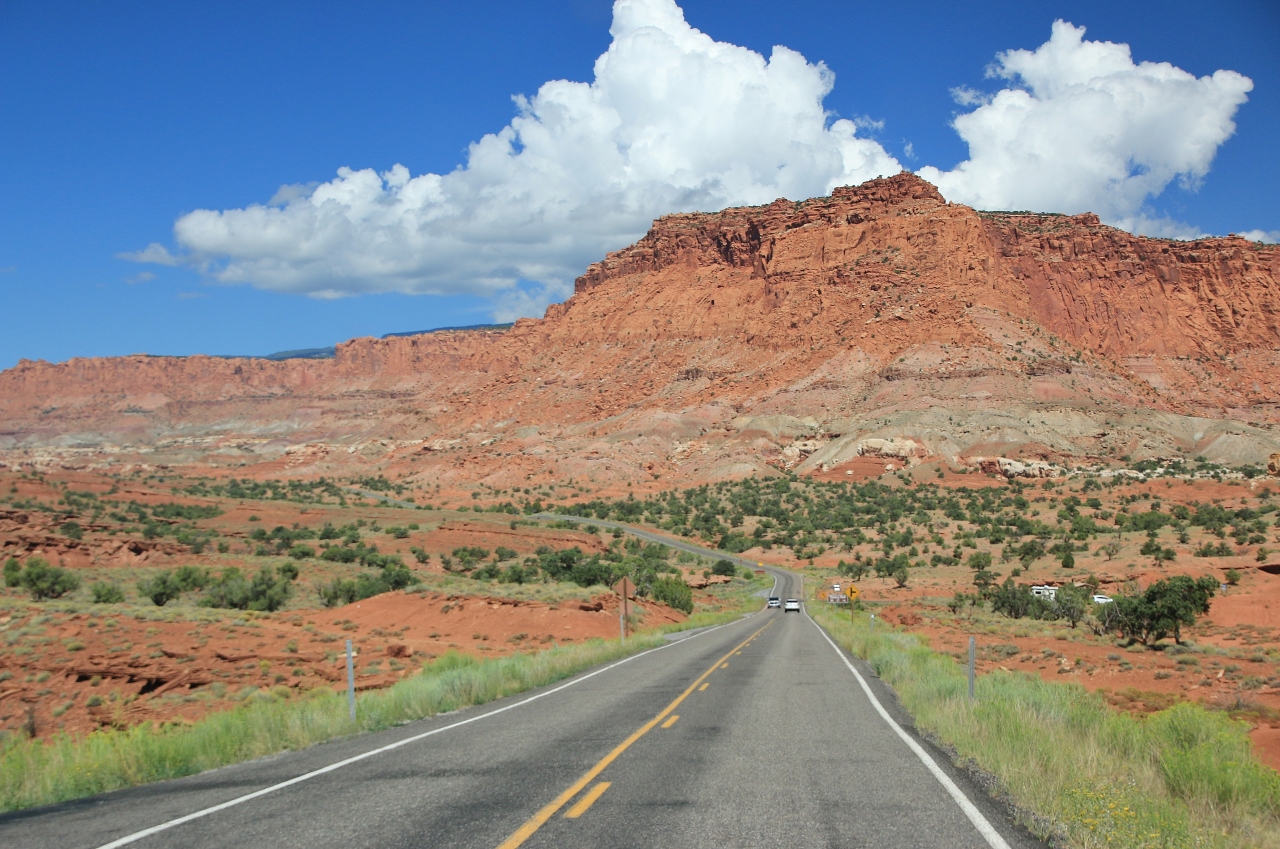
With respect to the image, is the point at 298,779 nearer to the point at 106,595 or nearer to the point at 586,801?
the point at 586,801

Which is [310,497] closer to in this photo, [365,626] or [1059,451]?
[365,626]

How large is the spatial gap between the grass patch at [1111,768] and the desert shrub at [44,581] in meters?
27.5

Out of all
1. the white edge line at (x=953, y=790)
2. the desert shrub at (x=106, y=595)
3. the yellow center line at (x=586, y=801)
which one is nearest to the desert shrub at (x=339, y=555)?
the desert shrub at (x=106, y=595)

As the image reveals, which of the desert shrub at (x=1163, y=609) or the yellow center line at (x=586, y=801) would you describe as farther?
the desert shrub at (x=1163, y=609)

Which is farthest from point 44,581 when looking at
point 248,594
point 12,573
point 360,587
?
Result: point 360,587

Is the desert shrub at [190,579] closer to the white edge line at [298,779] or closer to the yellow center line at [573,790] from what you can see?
the white edge line at [298,779]

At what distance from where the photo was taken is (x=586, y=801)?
678 cm

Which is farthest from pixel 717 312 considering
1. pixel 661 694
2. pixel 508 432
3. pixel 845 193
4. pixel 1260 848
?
pixel 1260 848

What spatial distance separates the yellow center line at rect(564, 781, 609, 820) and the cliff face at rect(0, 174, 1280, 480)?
269 feet

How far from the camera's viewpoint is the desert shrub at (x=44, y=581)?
2755cm

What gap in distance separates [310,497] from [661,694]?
81.4 metres

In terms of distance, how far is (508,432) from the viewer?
119m

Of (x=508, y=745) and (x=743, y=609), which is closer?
(x=508, y=745)

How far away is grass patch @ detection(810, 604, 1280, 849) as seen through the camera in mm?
5797
